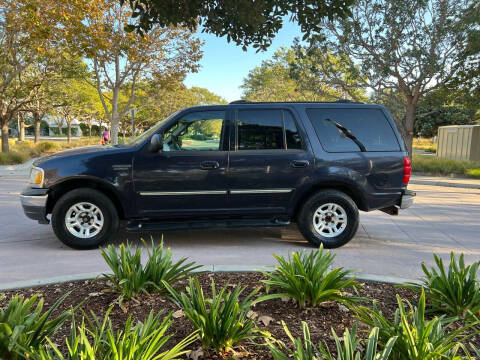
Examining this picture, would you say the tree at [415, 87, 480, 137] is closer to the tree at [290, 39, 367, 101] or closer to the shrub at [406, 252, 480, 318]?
the tree at [290, 39, 367, 101]

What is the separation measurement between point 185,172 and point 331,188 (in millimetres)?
2194

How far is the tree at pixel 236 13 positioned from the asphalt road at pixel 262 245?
286 centimetres

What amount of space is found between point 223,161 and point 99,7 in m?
15.6

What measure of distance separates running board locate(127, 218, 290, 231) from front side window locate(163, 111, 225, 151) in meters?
1.05

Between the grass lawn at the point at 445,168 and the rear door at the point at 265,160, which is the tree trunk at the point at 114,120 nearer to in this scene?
the grass lawn at the point at 445,168

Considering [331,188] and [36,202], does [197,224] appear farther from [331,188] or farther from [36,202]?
[36,202]

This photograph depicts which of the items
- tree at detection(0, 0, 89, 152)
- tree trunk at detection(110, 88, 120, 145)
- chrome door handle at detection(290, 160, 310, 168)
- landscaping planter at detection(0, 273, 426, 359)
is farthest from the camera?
Answer: tree trunk at detection(110, 88, 120, 145)

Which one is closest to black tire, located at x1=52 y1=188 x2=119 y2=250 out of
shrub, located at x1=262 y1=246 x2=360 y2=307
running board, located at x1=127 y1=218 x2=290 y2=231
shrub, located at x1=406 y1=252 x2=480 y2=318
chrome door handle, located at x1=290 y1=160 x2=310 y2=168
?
running board, located at x1=127 y1=218 x2=290 y2=231

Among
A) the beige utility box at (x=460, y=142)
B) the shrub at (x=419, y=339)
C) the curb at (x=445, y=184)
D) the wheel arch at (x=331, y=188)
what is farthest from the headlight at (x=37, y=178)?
the beige utility box at (x=460, y=142)

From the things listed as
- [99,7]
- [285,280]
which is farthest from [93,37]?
[285,280]

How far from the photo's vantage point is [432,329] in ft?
7.80

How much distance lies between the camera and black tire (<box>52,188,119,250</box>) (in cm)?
546

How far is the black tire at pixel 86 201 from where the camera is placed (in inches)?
215

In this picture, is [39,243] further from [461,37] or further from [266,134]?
[461,37]
